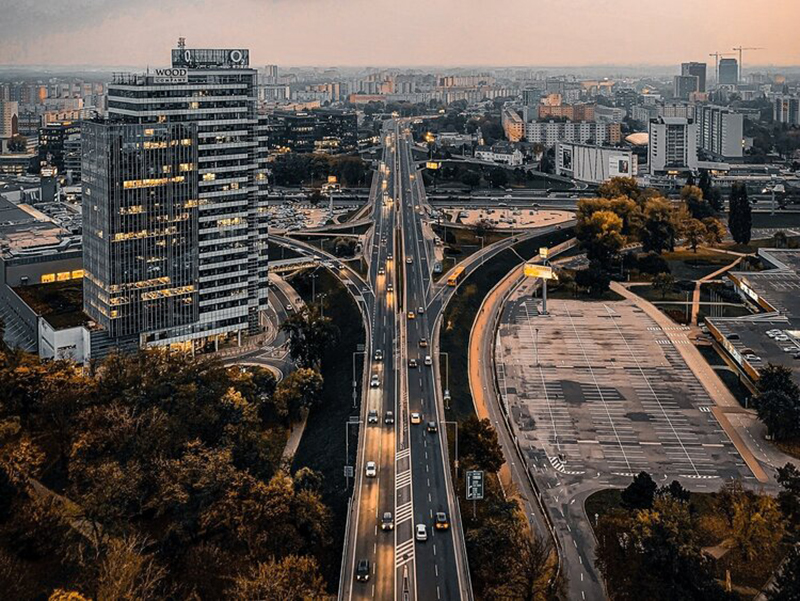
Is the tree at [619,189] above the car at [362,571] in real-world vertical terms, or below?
above

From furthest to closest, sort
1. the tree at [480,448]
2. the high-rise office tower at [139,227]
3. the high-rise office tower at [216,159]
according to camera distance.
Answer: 1. the high-rise office tower at [216,159]
2. the high-rise office tower at [139,227]
3. the tree at [480,448]

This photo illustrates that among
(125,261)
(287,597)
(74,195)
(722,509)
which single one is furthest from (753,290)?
(74,195)

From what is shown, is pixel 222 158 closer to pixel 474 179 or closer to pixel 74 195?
pixel 74 195

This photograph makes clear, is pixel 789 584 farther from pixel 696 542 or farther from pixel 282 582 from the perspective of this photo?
pixel 282 582

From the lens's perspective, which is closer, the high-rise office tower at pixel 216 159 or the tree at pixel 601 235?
the high-rise office tower at pixel 216 159

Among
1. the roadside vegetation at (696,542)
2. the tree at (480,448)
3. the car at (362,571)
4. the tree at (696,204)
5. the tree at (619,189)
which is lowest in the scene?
the car at (362,571)

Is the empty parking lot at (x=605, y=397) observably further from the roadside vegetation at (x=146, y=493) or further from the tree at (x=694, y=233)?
the tree at (x=694, y=233)

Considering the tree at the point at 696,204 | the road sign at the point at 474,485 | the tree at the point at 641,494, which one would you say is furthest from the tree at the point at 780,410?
the tree at the point at 696,204
